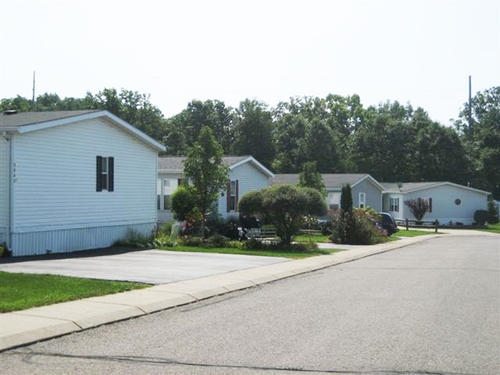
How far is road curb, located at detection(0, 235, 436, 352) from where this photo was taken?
29.3 ft

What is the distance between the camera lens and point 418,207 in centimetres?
5572

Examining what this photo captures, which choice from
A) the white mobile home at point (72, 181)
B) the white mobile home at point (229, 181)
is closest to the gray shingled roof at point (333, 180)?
the white mobile home at point (229, 181)

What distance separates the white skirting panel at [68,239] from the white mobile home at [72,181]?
0.10 feet

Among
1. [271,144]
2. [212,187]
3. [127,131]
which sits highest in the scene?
[271,144]

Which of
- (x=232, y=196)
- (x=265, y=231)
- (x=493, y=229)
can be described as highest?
(x=232, y=196)

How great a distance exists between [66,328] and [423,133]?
68.4 metres

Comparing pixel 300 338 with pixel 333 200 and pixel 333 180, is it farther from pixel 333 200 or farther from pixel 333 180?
pixel 333 180

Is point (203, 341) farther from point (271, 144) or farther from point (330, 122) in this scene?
point (330, 122)

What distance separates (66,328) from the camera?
365 inches

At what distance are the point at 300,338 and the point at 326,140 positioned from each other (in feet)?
227

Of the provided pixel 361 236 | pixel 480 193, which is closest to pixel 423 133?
pixel 480 193

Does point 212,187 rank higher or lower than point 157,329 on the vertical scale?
higher

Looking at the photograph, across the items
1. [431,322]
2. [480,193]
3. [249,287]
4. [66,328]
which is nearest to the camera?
[66,328]

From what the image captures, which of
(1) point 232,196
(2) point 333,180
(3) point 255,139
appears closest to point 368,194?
(2) point 333,180
